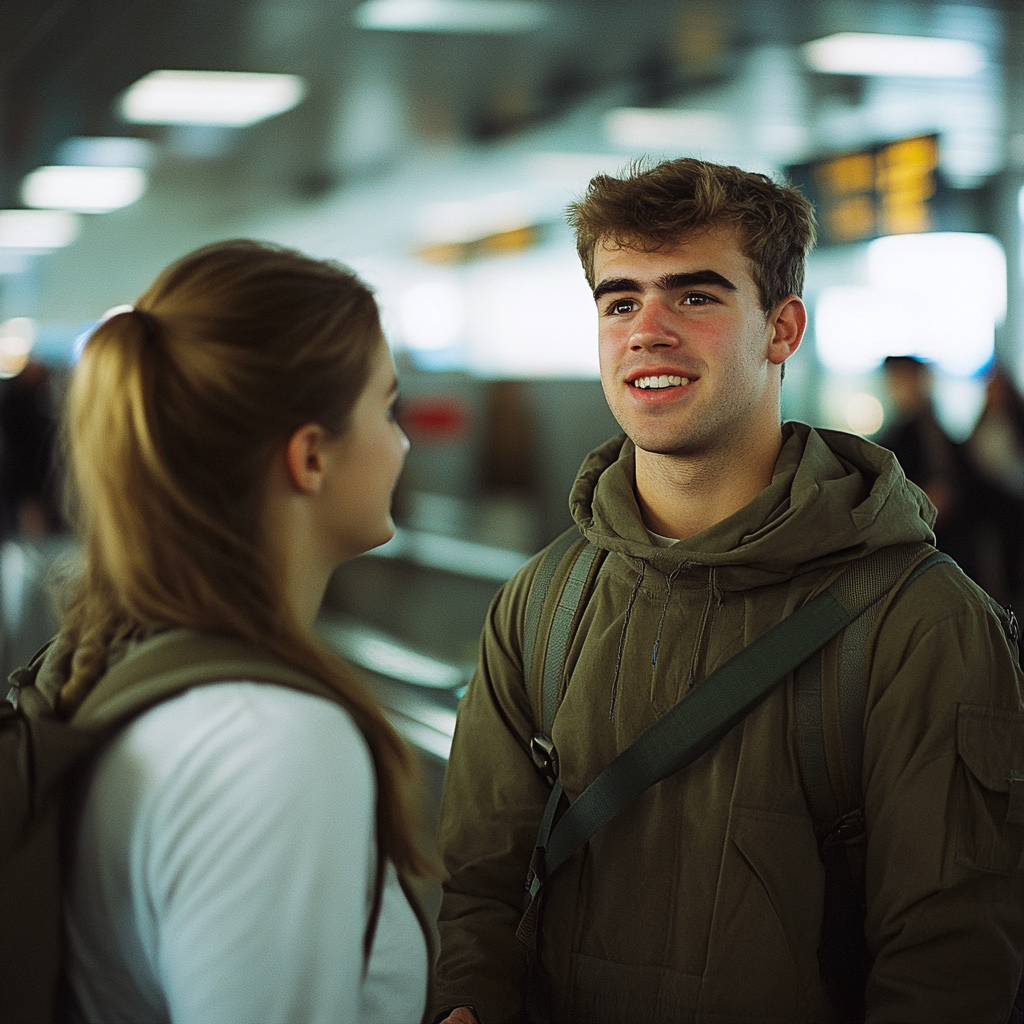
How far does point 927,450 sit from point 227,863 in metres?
5.03

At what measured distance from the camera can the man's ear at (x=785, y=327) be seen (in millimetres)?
1760

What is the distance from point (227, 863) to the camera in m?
0.97

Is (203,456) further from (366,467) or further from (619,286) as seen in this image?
(619,286)

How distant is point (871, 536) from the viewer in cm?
151

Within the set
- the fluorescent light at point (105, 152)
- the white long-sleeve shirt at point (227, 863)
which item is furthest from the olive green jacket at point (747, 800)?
the fluorescent light at point (105, 152)

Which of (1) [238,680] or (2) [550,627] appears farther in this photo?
(2) [550,627]

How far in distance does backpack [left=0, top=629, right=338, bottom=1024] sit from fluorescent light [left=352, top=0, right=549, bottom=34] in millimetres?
4758

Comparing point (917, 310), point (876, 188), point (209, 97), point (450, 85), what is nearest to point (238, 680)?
point (450, 85)

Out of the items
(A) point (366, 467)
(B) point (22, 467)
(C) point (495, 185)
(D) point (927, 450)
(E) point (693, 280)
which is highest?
(C) point (495, 185)

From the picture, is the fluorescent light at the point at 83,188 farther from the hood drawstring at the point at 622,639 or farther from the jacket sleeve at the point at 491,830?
the hood drawstring at the point at 622,639

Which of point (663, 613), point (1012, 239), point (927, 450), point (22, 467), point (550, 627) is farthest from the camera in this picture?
point (1012, 239)

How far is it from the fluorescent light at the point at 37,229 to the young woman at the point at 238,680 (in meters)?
9.68

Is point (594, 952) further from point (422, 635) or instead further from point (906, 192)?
point (906, 192)

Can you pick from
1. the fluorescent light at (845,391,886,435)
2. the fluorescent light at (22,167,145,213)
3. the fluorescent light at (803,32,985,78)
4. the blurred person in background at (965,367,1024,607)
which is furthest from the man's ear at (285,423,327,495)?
the fluorescent light at (845,391,886,435)
